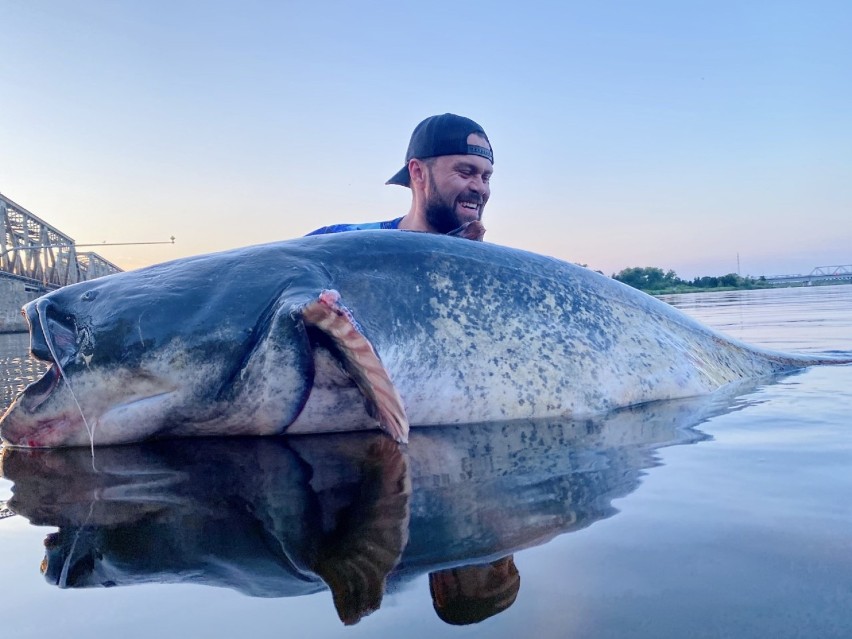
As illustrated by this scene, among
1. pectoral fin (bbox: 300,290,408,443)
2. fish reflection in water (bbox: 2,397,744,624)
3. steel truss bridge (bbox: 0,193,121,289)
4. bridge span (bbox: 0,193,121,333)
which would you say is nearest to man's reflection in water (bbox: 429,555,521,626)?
fish reflection in water (bbox: 2,397,744,624)

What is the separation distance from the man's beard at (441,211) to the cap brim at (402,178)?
1.24 ft

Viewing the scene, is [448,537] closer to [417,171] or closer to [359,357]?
[359,357]

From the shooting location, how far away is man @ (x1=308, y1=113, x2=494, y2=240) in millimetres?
5797

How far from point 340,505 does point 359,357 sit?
63cm

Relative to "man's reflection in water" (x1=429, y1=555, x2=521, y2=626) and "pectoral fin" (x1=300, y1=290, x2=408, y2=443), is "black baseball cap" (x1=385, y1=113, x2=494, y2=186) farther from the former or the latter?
"man's reflection in water" (x1=429, y1=555, x2=521, y2=626)

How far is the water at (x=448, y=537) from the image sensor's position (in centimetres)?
103

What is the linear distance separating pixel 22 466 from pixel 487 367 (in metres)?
1.77

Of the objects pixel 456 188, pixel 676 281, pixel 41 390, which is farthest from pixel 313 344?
pixel 676 281

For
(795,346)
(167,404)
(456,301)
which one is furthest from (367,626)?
(795,346)

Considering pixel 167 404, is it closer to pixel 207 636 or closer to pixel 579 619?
pixel 207 636

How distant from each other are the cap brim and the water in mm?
4280

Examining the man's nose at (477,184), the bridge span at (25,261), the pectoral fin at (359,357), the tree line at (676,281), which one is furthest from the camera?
the tree line at (676,281)

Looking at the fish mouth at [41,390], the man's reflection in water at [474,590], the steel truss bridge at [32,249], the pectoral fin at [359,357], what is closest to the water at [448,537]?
the man's reflection in water at [474,590]

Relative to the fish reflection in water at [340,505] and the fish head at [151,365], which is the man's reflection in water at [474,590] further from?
the fish head at [151,365]
